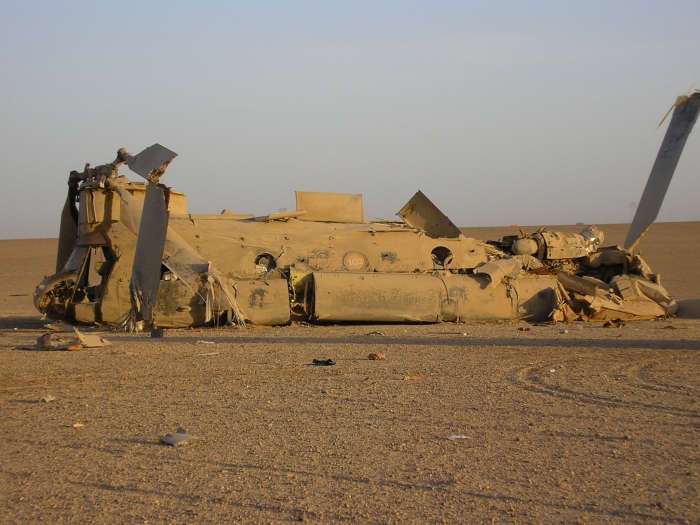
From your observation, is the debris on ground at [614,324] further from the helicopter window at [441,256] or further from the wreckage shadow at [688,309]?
the helicopter window at [441,256]

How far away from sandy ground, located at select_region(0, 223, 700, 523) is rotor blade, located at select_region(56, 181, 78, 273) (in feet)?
15.2

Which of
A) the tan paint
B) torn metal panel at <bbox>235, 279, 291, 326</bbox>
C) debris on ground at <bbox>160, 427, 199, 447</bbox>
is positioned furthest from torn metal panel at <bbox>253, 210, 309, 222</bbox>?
debris on ground at <bbox>160, 427, 199, 447</bbox>

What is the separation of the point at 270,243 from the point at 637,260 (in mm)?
7841

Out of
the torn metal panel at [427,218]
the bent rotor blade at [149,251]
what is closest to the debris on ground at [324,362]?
the bent rotor blade at [149,251]

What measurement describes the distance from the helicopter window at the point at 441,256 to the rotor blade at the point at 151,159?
626 centimetres

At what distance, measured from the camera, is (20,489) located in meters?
4.62

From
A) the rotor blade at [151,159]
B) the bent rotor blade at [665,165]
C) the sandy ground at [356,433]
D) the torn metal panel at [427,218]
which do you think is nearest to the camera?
the sandy ground at [356,433]

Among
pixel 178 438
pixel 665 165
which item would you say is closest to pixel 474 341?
pixel 178 438

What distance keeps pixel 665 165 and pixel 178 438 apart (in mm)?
14880

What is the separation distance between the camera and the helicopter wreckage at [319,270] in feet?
42.9

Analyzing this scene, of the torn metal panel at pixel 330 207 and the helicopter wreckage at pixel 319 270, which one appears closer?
the helicopter wreckage at pixel 319 270

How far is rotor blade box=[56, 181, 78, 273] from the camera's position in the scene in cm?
1469

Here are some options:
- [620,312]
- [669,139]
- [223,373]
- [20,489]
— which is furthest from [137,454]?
[669,139]

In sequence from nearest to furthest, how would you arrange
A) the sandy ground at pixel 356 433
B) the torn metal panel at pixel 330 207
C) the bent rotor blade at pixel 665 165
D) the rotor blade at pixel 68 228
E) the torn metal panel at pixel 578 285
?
the sandy ground at pixel 356 433
the rotor blade at pixel 68 228
the torn metal panel at pixel 578 285
the torn metal panel at pixel 330 207
the bent rotor blade at pixel 665 165
